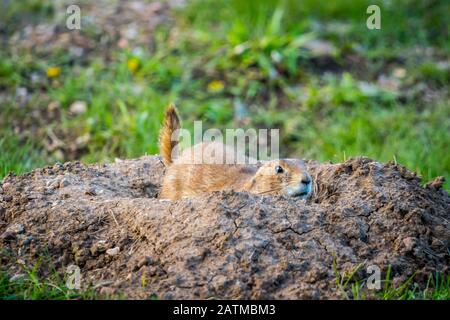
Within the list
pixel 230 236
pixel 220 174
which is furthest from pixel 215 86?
pixel 230 236

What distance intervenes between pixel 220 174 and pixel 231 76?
11.1 ft

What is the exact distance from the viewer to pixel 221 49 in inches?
328

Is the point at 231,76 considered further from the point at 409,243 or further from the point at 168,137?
the point at 409,243

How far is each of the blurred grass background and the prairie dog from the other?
1559mm

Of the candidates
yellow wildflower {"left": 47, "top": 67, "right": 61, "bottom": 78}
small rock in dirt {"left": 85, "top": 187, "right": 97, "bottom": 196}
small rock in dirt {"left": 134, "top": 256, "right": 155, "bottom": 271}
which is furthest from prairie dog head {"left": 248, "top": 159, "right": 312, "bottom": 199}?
yellow wildflower {"left": 47, "top": 67, "right": 61, "bottom": 78}

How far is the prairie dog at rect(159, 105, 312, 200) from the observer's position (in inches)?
178

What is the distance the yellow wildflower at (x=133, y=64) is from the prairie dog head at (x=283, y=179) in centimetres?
358

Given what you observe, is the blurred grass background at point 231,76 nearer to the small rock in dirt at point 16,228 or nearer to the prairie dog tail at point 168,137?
the prairie dog tail at point 168,137

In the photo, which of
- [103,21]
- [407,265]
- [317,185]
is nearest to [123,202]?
[317,185]

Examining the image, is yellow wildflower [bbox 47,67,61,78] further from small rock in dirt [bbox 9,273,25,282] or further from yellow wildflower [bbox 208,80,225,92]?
small rock in dirt [bbox 9,273,25,282]

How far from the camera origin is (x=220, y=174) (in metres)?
4.85

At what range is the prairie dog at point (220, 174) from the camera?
452 centimetres

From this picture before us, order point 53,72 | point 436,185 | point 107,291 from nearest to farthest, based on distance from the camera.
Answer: point 107,291
point 436,185
point 53,72

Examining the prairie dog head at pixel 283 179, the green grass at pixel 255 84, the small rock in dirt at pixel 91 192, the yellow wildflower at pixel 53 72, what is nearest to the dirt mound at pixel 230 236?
the small rock in dirt at pixel 91 192
